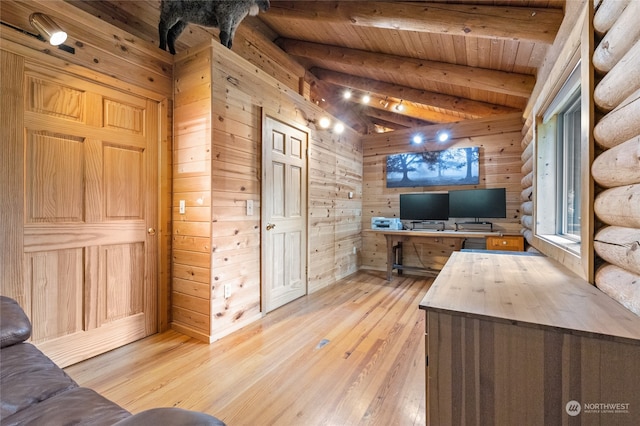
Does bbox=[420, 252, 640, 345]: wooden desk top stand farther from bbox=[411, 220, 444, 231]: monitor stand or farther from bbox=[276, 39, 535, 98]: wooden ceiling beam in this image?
bbox=[411, 220, 444, 231]: monitor stand

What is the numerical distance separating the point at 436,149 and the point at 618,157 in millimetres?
3584

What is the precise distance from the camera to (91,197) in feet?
6.99

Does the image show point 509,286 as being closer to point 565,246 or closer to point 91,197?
point 565,246

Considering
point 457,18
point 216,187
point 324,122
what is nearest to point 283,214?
point 216,187

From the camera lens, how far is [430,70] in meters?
3.42

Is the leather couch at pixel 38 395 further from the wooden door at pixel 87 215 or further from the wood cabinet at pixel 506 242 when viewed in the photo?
the wood cabinet at pixel 506 242

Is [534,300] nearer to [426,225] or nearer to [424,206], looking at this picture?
[424,206]

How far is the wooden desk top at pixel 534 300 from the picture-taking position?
92 cm

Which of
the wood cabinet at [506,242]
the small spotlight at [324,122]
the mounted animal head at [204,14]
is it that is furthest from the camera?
the small spotlight at [324,122]

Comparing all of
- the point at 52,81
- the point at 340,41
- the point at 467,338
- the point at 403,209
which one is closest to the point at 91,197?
the point at 52,81

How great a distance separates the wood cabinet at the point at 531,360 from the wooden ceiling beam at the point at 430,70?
2.92 m

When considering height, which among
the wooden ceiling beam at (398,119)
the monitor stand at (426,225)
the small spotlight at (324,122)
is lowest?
the monitor stand at (426,225)

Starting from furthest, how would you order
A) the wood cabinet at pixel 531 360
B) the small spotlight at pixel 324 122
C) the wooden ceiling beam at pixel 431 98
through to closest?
the wooden ceiling beam at pixel 431 98, the small spotlight at pixel 324 122, the wood cabinet at pixel 531 360

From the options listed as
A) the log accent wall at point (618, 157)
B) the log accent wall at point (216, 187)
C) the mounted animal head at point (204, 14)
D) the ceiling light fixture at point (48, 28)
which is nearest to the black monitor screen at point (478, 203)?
the log accent wall at point (618, 157)
